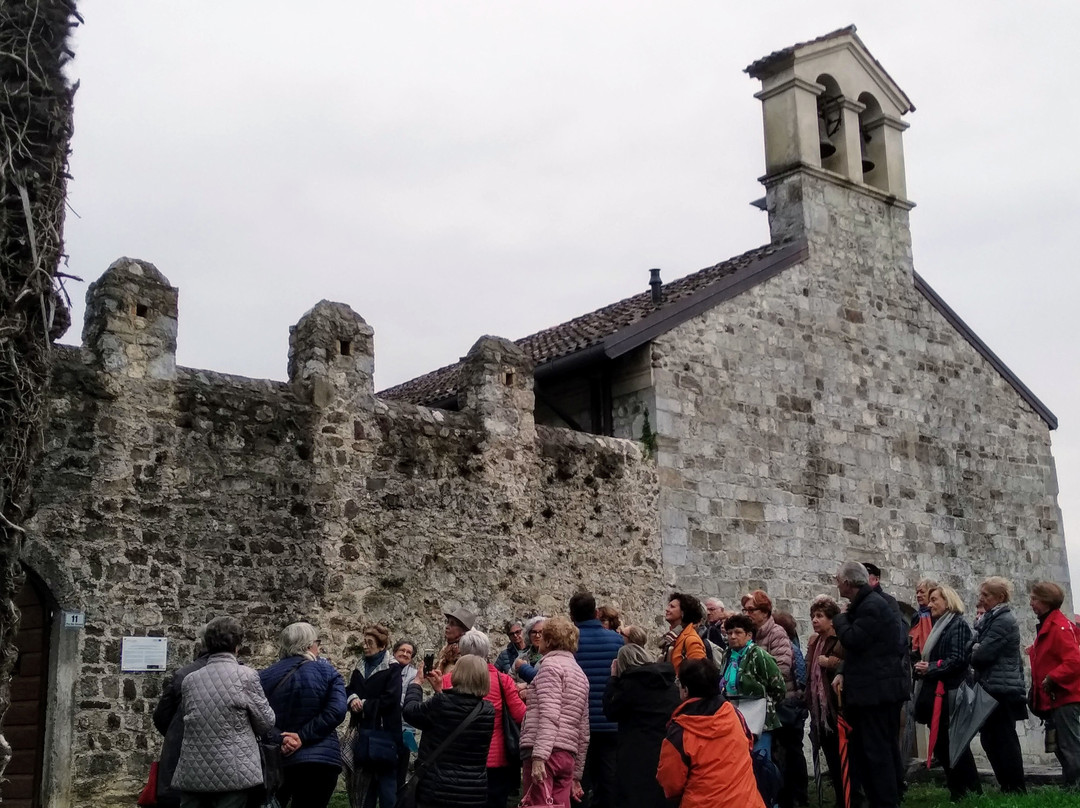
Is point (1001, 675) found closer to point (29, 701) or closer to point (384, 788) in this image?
point (384, 788)

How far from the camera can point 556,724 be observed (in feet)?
23.4

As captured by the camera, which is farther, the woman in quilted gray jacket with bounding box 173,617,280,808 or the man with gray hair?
the man with gray hair

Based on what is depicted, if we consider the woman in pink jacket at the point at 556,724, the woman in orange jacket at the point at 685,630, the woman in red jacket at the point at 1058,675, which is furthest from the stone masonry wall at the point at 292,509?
the woman in red jacket at the point at 1058,675

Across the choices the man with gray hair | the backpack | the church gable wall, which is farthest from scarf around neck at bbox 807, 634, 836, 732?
the church gable wall

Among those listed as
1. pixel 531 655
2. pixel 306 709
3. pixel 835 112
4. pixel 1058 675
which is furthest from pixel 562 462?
pixel 835 112

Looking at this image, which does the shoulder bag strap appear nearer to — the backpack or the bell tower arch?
the backpack

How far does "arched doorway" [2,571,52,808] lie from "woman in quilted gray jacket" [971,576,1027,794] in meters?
6.33

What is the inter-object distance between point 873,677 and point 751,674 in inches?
27.9

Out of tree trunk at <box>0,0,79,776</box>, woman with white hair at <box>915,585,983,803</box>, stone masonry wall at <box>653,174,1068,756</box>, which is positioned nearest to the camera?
tree trunk at <box>0,0,79,776</box>

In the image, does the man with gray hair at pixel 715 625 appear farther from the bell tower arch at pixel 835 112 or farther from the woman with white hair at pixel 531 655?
the bell tower arch at pixel 835 112

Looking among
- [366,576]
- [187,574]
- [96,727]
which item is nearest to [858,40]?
[366,576]

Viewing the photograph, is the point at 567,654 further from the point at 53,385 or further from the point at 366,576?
the point at 53,385

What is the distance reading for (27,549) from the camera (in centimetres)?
900

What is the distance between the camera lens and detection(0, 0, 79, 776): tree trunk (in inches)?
188
